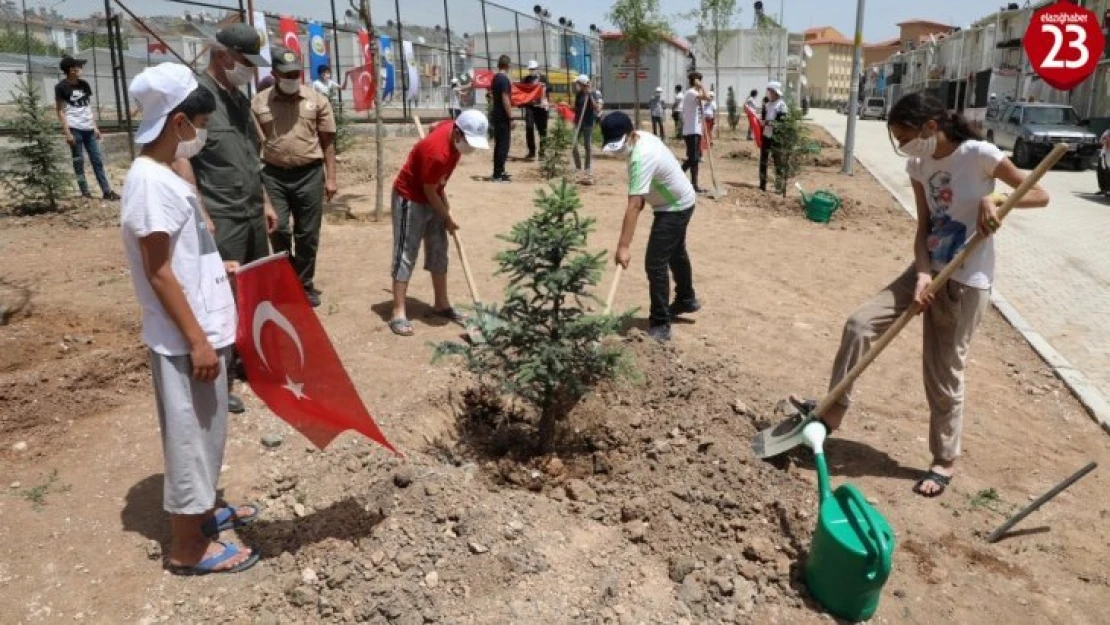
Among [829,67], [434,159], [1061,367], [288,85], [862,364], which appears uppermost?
[829,67]

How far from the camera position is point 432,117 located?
23.6 meters

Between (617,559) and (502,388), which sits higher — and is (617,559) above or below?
below

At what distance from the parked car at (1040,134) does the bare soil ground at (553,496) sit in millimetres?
15515

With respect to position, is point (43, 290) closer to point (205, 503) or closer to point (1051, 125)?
point (205, 503)

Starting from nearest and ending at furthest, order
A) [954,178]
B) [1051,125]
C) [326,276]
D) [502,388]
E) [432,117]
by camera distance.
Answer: [954,178], [502,388], [326,276], [1051,125], [432,117]

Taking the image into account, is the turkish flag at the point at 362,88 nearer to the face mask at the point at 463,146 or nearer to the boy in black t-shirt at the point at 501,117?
the boy in black t-shirt at the point at 501,117

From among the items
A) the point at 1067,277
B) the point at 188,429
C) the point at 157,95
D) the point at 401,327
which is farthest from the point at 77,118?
the point at 1067,277

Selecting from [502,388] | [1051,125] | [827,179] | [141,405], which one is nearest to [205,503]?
[502,388]

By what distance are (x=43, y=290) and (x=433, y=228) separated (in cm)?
316

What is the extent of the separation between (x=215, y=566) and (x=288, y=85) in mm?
3262

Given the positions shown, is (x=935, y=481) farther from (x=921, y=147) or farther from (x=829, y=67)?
(x=829, y=67)

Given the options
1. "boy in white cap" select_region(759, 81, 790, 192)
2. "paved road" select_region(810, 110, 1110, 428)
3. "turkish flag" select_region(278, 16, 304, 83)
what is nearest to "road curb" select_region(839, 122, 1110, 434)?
"paved road" select_region(810, 110, 1110, 428)

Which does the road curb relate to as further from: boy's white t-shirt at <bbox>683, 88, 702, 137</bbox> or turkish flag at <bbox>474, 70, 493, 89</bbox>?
turkish flag at <bbox>474, 70, 493, 89</bbox>

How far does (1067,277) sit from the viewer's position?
8.09 metres
